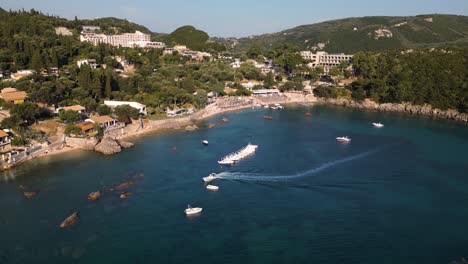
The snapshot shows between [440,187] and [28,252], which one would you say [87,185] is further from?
[440,187]

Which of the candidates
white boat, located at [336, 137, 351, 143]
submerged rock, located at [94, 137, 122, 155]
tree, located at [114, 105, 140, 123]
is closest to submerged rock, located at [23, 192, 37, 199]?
submerged rock, located at [94, 137, 122, 155]

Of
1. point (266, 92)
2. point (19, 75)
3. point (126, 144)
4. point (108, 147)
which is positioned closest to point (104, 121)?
point (126, 144)

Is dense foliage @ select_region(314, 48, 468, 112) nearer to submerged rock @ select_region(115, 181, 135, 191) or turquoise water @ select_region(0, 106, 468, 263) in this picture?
turquoise water @ select_region(0, 106, 468, 263)

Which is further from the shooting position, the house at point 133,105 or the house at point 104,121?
the house at point 133,105

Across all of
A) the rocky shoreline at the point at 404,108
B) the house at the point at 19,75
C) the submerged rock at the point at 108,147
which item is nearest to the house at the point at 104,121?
the submerged rock at the point at 108,147

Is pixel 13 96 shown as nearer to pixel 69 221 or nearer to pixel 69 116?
pixel 69 116

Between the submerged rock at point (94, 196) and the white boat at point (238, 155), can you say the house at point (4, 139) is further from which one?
the white boat at point (238, 155)

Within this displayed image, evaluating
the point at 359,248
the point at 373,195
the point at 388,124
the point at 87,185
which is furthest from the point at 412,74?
the point at 87,185
